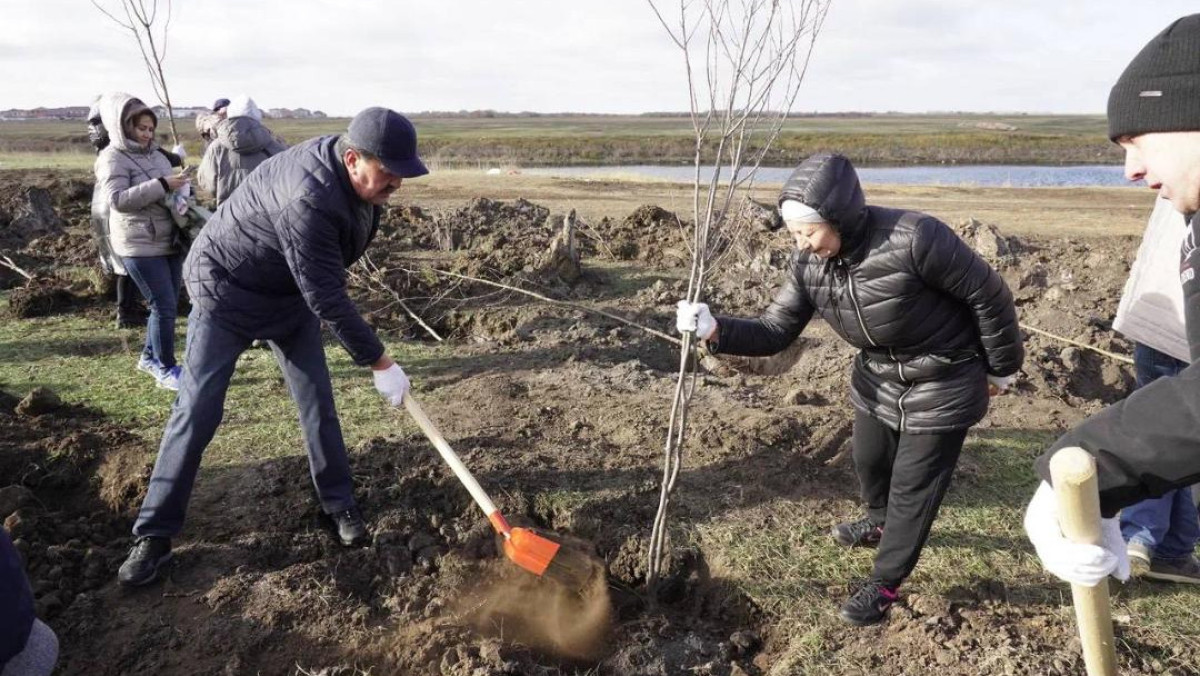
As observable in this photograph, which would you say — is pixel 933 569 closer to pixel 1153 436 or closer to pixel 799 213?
pixel 799 213

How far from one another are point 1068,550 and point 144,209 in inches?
209

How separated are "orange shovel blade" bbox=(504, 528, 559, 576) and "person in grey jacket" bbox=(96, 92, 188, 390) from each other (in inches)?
128

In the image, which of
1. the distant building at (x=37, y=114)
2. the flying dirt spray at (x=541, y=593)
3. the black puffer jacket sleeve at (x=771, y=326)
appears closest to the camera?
the black puffer jacket sleeve at (x=771, y=326)

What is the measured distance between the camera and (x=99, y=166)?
482 cm

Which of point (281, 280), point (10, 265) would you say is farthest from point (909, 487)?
point (10, 265)

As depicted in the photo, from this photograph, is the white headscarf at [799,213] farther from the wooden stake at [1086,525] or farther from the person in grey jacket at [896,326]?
the wooden stake at [1086,525]

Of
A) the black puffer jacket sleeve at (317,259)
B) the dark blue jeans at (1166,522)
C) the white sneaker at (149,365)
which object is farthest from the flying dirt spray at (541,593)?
the white sneaker at (149,365)

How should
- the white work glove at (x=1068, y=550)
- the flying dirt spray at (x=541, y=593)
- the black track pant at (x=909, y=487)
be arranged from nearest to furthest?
1. the white work glove at (x=1068, y=550)
2. the black track pant at (x=909, y=487)
3. the flying dirt spray at (x=541, y=593)

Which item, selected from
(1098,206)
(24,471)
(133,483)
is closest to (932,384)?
(133,483)

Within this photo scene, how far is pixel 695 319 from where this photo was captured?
8.98 ft

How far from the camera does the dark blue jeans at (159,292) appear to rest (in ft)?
16.3

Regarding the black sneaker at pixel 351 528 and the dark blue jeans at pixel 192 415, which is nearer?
the dark blue jeans at pixel 192 415

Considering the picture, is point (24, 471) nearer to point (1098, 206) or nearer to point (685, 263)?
point (685, 263)

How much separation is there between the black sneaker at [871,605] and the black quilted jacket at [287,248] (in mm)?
2138
